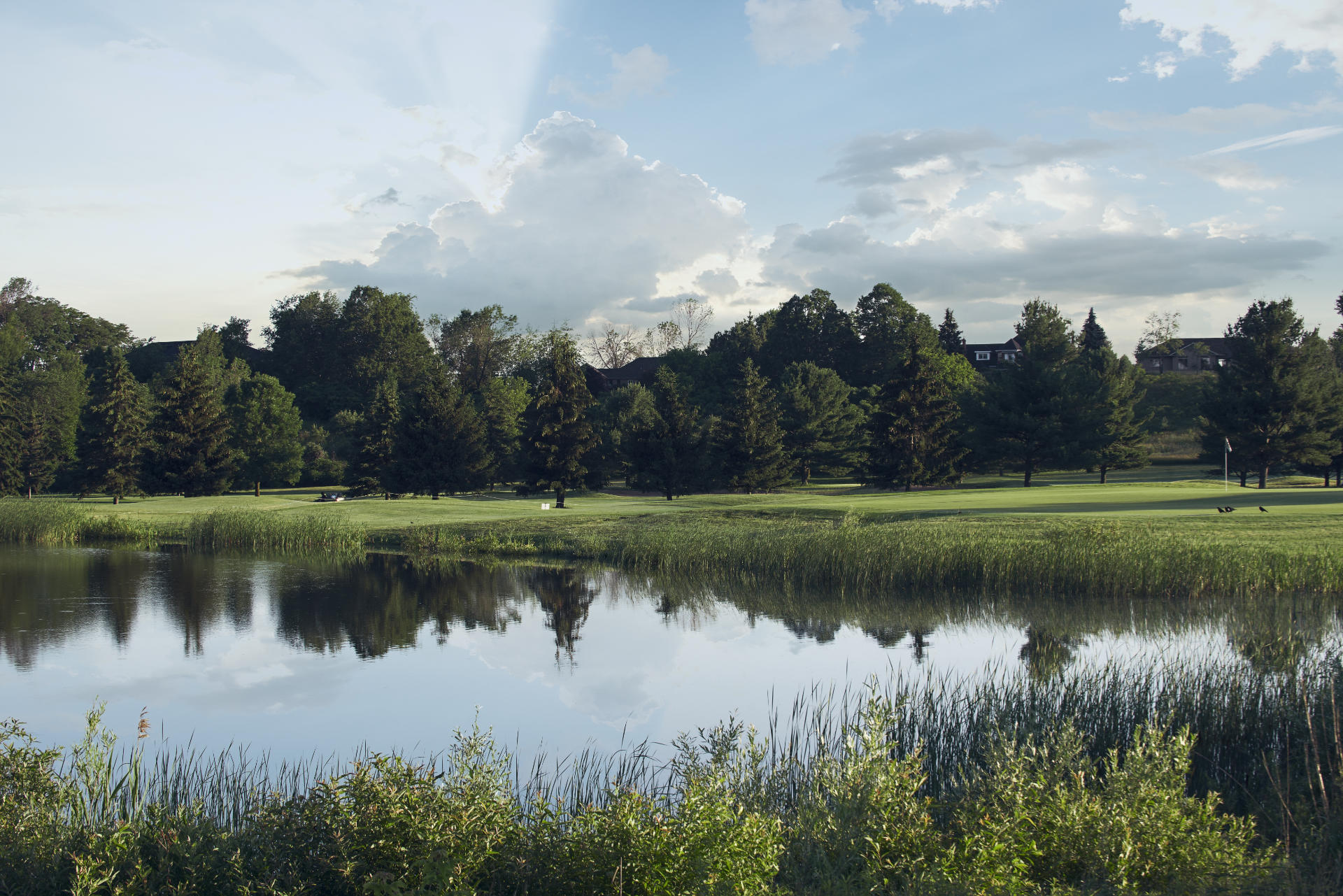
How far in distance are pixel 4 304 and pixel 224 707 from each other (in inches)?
3669

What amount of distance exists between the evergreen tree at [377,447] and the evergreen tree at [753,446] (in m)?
17.2

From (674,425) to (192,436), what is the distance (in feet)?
82.4

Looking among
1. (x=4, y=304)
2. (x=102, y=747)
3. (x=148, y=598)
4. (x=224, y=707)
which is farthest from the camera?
(x=4, y=304)

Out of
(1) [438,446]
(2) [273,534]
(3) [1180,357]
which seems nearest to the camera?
(2) [273,534]

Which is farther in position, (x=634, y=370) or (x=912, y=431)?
(x=634, y=370)

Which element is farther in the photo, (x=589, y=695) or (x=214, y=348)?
(x=214, y=348)

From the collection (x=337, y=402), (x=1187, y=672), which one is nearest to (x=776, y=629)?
(x=1187, y=672)

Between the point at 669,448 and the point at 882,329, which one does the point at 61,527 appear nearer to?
the point at 669,448

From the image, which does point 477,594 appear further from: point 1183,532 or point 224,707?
point 1183,532

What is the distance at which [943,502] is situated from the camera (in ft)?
104

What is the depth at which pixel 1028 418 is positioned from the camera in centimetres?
4959

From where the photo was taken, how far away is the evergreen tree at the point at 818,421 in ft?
186

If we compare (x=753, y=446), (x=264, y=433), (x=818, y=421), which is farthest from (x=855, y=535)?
(x=264, y=433)

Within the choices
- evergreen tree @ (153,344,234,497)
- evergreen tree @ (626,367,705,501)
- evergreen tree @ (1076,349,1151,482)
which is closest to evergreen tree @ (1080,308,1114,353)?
evergreen tree @ (1076,349,1151,482)
